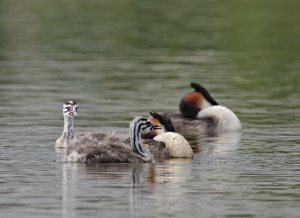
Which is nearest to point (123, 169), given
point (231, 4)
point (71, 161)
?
point (71, 161)

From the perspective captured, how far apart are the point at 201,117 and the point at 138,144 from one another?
6.03 meters

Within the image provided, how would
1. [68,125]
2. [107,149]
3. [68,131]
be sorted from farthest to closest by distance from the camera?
[68,125] → [68,131] → [107,149]

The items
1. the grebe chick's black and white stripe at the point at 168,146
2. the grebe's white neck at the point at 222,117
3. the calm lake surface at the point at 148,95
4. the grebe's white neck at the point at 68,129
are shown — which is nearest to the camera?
the calm lake surface at the point at 148,95

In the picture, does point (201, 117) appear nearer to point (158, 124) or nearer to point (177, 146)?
point (158, 124)

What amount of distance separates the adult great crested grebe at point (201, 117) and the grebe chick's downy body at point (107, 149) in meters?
4.19

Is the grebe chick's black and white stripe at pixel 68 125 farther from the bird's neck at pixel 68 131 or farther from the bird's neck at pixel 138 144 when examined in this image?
the bird's neck at pixel 138 144

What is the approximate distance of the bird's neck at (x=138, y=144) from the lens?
20750 millimetres

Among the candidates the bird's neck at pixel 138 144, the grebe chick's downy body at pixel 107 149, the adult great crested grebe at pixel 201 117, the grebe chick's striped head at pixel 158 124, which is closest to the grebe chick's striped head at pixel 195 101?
the adult great crested grebe at pixel 201 117

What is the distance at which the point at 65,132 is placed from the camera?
22.5 meters

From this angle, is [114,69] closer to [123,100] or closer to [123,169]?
[123,100]

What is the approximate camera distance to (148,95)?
2859cm

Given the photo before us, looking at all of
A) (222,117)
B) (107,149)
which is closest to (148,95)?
(222,117)

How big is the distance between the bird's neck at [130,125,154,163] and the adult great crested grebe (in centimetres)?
417

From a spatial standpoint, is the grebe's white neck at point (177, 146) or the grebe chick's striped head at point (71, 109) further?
the grebe chick's striped head at point (71, 109)
